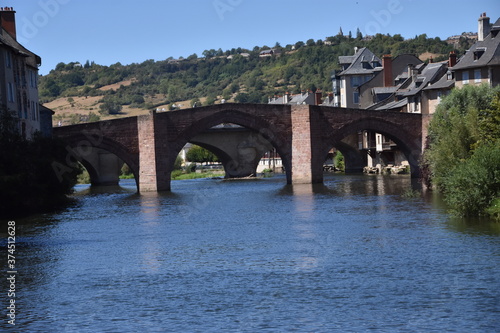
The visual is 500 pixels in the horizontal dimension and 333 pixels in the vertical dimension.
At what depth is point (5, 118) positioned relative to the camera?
4688 cm

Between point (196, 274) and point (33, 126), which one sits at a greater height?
point (33, 126)

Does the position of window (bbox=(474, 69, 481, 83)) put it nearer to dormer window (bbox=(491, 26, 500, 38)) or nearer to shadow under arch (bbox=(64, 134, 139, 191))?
dormer window (bbox=(491, 26, 500, 38))

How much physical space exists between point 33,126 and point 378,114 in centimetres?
2963

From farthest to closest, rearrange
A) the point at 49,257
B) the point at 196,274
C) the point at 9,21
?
1. the point at 9,21
2. the point at 49,257
3. the point at 196,274

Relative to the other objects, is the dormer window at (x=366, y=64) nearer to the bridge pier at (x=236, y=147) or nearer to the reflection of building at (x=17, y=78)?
the bridge pier at (x=236, y=147)

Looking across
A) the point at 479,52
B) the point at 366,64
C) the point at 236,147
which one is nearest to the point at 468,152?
the point at 479,52

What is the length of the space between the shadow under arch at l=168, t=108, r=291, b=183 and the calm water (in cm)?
2310

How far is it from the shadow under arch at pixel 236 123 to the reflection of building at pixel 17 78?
1138cm

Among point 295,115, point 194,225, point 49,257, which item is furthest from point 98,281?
point 295,115

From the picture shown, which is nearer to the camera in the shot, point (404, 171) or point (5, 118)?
point (5, 118)

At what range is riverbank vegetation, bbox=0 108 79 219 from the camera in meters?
44.4

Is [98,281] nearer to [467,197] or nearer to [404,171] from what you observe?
[467,197]

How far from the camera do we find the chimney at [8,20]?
5823 cm

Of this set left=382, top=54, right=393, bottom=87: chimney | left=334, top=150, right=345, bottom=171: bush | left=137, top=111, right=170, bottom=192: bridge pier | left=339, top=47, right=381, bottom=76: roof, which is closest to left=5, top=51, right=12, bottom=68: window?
left=137, top=111, right=170, bottom=192: bridge pier
